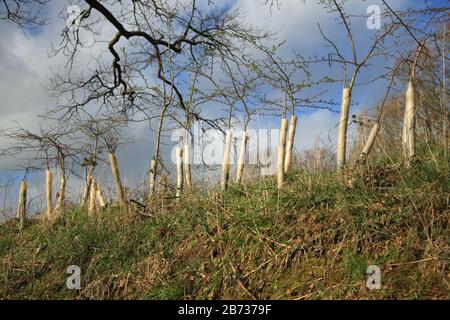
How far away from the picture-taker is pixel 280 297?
443cm

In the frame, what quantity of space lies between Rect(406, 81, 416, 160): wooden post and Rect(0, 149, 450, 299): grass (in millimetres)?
174

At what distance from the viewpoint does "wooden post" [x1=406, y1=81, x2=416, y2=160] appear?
5.83m

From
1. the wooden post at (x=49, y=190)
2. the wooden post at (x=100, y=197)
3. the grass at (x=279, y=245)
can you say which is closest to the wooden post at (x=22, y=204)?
the wooden post at (x=49, y=190)

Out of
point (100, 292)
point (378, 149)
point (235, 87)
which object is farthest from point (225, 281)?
point (235, 87)

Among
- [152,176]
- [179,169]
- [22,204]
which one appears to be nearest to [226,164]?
[179,169]

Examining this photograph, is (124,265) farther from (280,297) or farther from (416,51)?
(416,51)

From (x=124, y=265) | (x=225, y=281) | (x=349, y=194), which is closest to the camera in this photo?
(x=225, y=281)

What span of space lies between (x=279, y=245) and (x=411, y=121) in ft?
7.83

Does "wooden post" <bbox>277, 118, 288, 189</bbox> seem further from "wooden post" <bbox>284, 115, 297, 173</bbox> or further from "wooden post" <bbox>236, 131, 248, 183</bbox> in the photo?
"wooden post" <bbox>236, 131, 248, 183</bbox>

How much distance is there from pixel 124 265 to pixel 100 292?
17.1 inches

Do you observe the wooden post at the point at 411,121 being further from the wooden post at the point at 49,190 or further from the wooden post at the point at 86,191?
the wooden post at the point at 49,190

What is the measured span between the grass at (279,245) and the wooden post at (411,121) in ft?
0.57

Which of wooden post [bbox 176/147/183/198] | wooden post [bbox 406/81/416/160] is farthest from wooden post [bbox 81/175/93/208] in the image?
wooden post [bbox 406/81/416/160]
